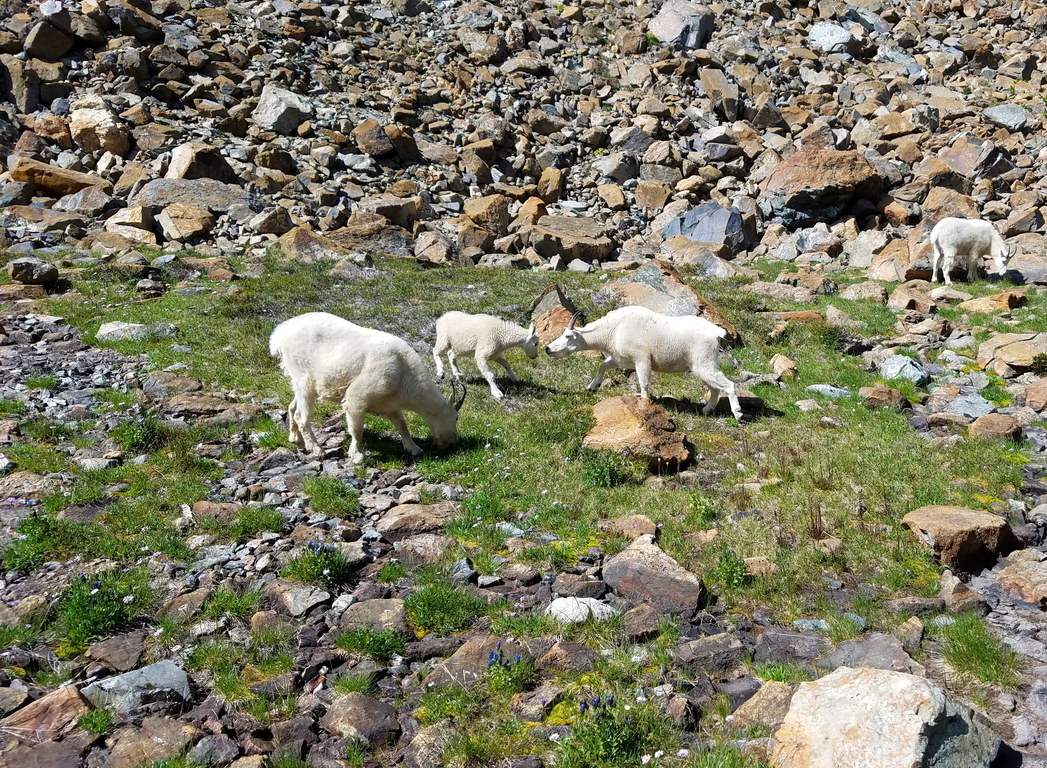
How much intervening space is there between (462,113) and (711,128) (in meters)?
13.4

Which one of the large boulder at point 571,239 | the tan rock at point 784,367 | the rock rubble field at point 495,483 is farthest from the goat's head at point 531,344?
the large boulder at point 571,239

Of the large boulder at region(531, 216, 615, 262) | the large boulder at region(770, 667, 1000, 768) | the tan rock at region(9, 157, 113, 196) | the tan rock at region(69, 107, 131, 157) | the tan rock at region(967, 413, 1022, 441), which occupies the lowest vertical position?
the large boulder at region(531, 216, 615, 262)

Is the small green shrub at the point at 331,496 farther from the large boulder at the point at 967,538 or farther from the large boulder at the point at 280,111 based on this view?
the large boulder at the point at 280,111

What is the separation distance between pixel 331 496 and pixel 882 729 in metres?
6.10

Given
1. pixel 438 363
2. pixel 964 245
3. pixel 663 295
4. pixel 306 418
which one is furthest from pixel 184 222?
pixel 964 245

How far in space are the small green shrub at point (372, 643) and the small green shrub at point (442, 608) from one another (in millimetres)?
339

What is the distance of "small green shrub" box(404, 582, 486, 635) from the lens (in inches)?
251

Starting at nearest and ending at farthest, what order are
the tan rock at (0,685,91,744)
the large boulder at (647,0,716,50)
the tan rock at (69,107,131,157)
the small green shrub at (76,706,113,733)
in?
the tan rock at (0,685,91,744) < the small green shrub at (76,706,113,733) < the tan rock at (69,107,131,157) < the large boulder at (647,0,716,50)

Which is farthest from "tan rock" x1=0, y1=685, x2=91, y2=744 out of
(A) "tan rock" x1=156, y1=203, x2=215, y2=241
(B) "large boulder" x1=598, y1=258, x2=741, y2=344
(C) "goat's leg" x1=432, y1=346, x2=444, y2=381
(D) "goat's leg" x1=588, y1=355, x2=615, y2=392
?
(A) "tan rock" x1=156, y1=203, x2=215, y2=241

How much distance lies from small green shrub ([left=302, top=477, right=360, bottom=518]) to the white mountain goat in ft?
66.2

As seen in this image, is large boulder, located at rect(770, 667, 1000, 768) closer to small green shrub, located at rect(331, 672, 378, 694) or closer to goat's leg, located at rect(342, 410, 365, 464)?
small green shrub, located at rect(331, 672, 378, 694)

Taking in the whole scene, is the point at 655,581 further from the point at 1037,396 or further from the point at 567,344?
the point at 1037,396

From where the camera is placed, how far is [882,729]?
4.28 m

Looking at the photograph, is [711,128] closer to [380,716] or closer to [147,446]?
[147,446]
